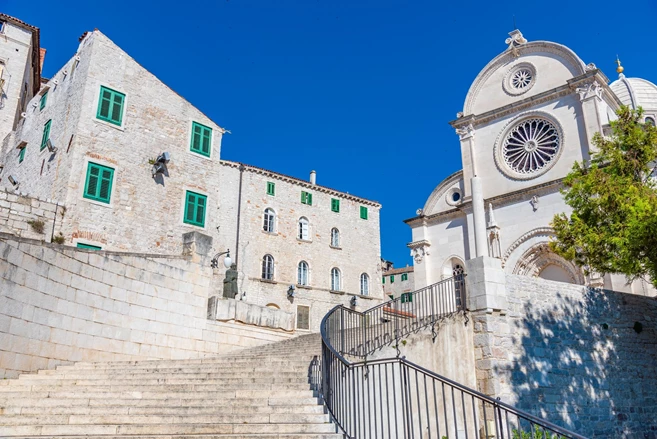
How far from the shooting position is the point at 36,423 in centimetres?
644

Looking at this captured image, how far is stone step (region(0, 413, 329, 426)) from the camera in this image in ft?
21.3

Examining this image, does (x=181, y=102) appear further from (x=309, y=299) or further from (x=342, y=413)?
(x=342, y=413)

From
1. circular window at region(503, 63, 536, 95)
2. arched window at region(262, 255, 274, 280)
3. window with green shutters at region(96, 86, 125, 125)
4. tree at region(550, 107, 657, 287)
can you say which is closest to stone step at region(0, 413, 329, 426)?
tree at region(550, 107, 657, 287)

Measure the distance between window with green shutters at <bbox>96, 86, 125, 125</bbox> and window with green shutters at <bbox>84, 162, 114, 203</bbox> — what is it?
1822 mm

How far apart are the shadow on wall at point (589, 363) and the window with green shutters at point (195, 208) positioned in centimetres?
1180

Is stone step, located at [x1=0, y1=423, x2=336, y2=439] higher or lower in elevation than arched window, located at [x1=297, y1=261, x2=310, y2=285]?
lower

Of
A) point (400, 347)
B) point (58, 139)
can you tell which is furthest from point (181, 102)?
point (400, 347)

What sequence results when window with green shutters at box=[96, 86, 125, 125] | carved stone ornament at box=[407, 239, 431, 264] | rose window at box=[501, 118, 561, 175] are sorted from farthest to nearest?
1. carved stone ornament at box=[407, 239, 431, 264]
2. rose window at box=[501, 118, 561, 175]
3. window with green shutters at box=[96, 86, 125, 125]

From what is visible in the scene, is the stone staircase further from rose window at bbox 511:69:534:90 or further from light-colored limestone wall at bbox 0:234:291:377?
rose window at bbox 511:69:534:90

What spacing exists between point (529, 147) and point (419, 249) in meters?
7.08

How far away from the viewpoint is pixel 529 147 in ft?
78.0

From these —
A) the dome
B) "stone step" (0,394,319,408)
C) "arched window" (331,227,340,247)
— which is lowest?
"stone step" (0,394,319,408)

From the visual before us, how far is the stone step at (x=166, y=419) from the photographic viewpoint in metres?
6.49

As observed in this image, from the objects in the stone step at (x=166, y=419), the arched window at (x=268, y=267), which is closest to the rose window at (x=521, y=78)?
the arched window at (x=268, y=267)
